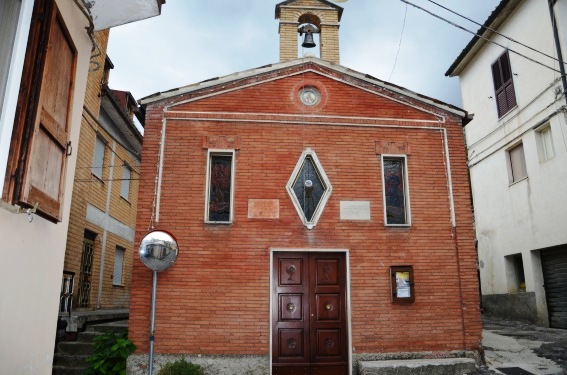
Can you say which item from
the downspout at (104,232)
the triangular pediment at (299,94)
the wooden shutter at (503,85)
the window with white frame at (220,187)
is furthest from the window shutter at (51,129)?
the wooden shutter at (503,85)

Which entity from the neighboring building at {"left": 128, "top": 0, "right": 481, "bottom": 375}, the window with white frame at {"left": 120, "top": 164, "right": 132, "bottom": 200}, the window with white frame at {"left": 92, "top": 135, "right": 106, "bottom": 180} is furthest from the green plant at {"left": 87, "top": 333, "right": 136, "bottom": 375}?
the window with white frame at {"left": 120, "top": 164, "right": 132, "bottom": 200}

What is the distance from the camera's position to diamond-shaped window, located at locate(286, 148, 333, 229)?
9453mm

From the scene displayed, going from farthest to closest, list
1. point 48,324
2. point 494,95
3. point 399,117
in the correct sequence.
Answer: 1. point 494,95
2. point 399,117
3. point 48,324

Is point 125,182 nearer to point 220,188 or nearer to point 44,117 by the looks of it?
point 220,188

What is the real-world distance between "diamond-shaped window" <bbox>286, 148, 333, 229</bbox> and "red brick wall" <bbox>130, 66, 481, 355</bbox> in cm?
14

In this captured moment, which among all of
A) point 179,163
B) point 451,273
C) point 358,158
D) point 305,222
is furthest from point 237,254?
point 451,273

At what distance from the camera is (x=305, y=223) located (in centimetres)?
935

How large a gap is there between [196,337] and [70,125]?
6007 millimetres

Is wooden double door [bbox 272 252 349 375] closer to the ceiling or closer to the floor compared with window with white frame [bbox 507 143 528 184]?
closer to the floor

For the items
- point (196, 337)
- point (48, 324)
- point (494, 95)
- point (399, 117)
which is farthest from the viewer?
point (494, 95)

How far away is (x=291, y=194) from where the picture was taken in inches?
374

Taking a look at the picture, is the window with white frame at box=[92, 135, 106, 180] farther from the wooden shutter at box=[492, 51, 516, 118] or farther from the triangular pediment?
the wooden shutter at box=[492, 51, 516, 118]

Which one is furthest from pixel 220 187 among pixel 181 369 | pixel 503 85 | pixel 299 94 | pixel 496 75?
pixel 496 75

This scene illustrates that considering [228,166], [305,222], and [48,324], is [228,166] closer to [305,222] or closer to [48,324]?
[305,222]
